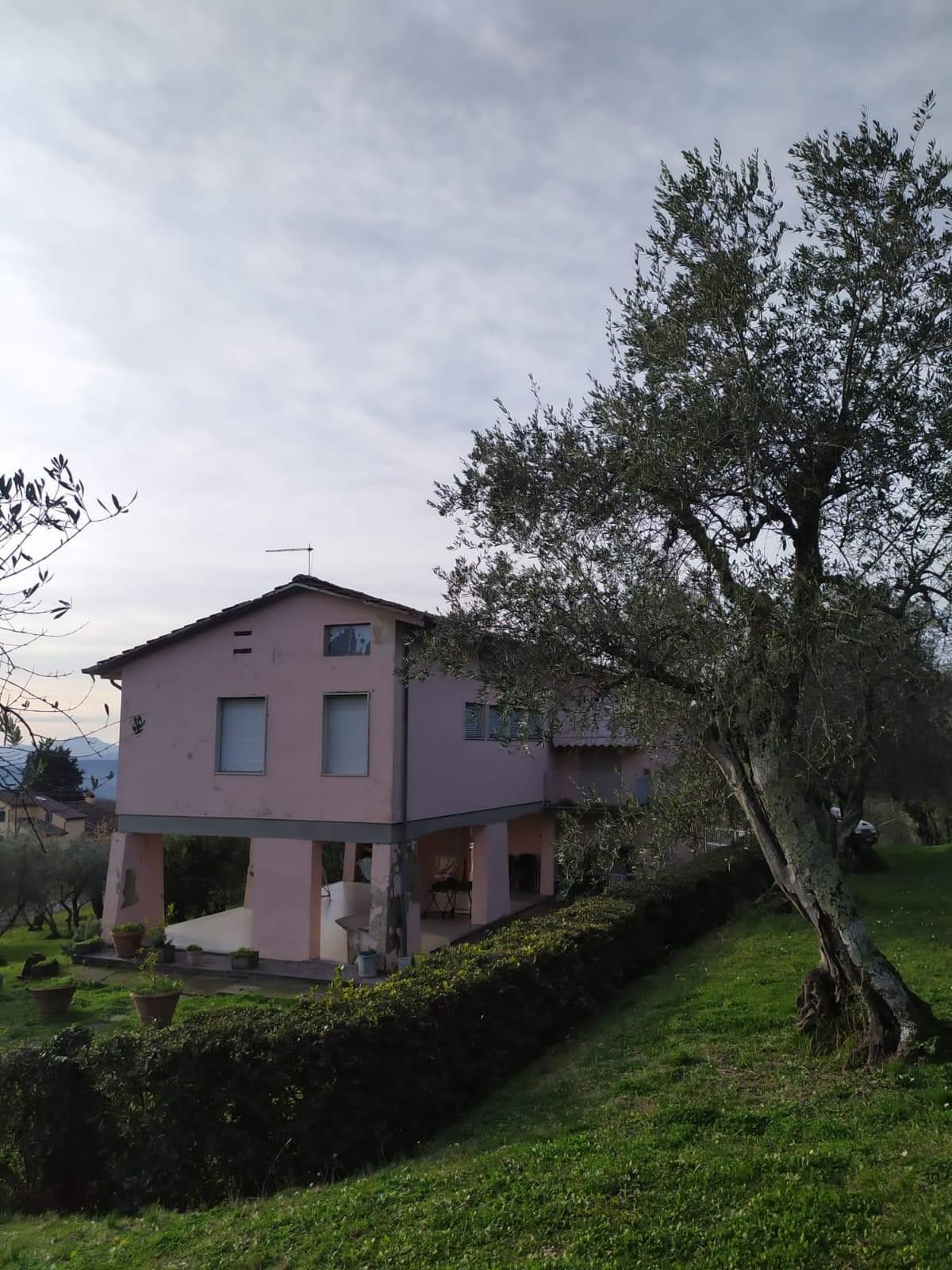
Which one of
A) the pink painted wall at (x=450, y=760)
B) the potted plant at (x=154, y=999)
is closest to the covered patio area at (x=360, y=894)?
the pink painted wall at (x=450, y=760)

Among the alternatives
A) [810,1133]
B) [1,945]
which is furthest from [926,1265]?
[1,945]

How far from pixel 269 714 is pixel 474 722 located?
5.00m

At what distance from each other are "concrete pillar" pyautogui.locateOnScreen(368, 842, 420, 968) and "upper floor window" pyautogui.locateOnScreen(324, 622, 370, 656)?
396 cm

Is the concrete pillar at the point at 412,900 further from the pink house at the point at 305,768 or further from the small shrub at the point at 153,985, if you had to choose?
the small shrub at the point at 153,985

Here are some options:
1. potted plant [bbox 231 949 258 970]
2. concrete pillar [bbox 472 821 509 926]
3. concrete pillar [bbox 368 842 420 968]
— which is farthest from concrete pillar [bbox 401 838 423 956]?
concrete pillar [bbox 472 821 509 926]

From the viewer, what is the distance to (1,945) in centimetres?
2688

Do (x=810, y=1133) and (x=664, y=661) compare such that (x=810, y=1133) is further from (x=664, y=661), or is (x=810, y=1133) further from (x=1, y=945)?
(x=1, y=945)

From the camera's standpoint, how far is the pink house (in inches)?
709

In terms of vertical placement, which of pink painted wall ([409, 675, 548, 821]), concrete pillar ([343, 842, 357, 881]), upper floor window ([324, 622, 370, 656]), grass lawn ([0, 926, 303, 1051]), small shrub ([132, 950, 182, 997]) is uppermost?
upper floor window ([324, 622, 370, 656])

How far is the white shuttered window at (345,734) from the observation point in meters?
18.3

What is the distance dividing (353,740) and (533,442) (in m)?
10.0

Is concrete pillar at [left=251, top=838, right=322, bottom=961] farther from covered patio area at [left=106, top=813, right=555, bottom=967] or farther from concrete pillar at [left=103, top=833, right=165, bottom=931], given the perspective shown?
concrete pillar at [left=103, top=833, right=165, bottom=931]

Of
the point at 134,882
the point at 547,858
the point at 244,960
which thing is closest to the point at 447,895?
the point at 547,858

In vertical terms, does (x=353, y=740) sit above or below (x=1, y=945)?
above
